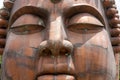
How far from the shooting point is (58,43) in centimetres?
263

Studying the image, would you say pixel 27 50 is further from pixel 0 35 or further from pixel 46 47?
pixel 0 35

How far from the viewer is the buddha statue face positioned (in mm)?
2652

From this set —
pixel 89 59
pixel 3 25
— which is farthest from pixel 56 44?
pixel 3 25

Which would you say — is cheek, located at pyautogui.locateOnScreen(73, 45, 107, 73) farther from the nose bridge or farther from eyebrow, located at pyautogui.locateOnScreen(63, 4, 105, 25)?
eyebrow, located at pyautogui.locateOnScreen(63, 4, 105, 25)

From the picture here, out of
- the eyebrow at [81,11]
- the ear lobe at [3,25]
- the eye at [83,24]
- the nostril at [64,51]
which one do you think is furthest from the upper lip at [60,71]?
the ear lobe at [3,25]

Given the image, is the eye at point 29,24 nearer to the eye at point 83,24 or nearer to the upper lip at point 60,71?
the eye at point 83,24

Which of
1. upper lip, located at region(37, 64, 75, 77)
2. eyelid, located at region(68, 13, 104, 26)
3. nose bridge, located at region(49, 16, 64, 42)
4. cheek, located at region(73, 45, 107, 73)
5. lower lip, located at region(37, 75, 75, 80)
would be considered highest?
eyelid, located at region(68, 13, 104, 26)

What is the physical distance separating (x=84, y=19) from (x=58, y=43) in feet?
1.31

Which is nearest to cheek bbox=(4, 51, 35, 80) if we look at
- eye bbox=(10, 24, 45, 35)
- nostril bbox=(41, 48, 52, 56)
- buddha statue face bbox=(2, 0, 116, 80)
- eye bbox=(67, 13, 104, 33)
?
buddha statue face bbox=(2, 0, 116, 80)

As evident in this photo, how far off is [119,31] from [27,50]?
39.3 inches

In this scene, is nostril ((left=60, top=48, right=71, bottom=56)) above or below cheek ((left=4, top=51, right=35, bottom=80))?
above

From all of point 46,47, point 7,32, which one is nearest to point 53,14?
point 46,47

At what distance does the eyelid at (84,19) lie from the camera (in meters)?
2.85

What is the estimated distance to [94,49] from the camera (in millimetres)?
2764
